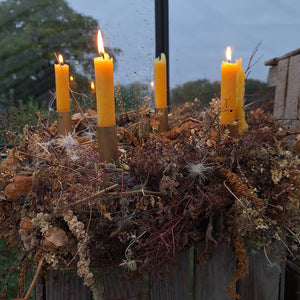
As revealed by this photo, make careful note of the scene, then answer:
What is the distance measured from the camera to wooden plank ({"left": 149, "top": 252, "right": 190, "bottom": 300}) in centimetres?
62

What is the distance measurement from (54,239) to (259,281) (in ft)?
1.58

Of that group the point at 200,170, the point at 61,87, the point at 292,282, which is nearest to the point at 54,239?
the point at 200,170

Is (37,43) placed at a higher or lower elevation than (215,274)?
higher

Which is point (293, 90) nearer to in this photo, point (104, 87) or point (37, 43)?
point (104, 87)

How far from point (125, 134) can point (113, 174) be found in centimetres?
27

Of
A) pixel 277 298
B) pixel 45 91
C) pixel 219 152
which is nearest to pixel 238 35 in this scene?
Result: pixel 45 91

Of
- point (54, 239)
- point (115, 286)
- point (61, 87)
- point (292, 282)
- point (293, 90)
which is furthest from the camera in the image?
point (293, 90)

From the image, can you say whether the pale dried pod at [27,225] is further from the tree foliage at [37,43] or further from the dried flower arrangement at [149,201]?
the tree foliage at [37,43]

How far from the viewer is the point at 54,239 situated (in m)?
0.47

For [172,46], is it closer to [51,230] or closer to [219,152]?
[219,152]

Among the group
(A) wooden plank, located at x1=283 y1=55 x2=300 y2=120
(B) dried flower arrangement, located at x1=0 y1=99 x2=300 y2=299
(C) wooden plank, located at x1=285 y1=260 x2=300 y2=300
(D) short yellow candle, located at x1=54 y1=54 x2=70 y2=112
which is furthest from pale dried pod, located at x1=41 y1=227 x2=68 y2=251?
(A) wooden plank, located at x1=283 y1=55 x2=300 y2=120

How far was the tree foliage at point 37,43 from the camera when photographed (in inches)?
64.2

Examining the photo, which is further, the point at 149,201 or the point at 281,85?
the point at 281,85

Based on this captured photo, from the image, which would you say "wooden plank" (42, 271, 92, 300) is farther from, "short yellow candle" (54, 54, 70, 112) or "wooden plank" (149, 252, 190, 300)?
"short yellow candle" (54, 54, 70, 112)
